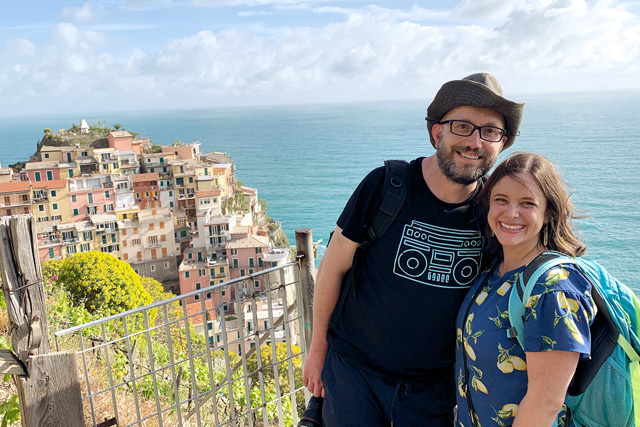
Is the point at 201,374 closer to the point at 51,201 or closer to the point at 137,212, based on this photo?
the point at 137,212

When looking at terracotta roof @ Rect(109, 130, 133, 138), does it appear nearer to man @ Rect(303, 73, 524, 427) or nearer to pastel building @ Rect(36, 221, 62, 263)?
pastel building @ Rect(36, 221, 62, 263)

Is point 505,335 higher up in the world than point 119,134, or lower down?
lower down

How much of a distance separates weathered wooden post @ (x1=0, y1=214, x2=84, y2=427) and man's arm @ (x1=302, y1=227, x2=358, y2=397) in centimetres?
73

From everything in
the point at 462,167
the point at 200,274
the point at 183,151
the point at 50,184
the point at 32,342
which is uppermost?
the point at 183,151

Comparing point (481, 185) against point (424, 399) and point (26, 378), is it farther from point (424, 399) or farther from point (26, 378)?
point (26, 378)

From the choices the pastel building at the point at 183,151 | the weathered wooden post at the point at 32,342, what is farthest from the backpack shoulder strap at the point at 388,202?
the pastel building at the point at 183,151

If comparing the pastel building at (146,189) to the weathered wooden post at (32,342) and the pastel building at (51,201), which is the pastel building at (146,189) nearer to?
the pastel building at (51,201)

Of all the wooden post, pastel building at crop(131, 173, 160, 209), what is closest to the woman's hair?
the wooden post

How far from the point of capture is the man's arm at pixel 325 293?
5.05 ft

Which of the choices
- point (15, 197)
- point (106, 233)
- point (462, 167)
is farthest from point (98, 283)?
point (106, 233)

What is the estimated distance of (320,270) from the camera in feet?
5.29

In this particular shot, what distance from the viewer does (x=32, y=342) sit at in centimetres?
166

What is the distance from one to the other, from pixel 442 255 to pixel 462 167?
0.79 feet

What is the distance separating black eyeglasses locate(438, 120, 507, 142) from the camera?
1422 mm
